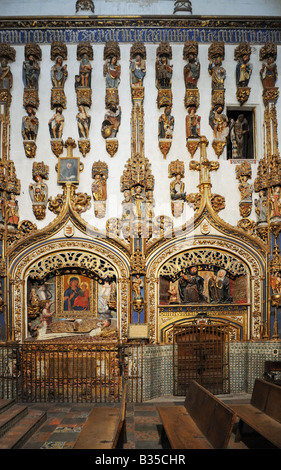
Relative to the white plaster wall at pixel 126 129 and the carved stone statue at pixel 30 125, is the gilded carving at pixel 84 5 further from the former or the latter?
the carved stone statue at pixel 30 125

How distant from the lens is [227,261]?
443 inches

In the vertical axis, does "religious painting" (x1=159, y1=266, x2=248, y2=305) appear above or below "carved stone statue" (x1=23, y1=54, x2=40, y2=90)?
below

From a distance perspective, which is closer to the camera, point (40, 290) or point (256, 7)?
point (40, 290)

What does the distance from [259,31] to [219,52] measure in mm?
1525

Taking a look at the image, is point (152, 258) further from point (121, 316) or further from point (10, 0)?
point (10, 0)

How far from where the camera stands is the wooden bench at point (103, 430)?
525 cm

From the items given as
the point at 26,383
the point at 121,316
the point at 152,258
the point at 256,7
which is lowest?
the point at 26,383

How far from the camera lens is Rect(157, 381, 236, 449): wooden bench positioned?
4890 mm

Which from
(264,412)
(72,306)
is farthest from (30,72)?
(264,412)

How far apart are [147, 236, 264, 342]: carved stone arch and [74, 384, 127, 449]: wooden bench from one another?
13.8 feet

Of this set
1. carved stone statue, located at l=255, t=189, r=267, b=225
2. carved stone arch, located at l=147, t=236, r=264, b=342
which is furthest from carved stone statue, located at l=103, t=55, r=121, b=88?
carved stone statue, located at l=255, t=189, r=267, b=225

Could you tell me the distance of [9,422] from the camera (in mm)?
7316

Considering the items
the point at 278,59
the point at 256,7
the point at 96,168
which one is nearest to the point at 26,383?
the point at 96,168

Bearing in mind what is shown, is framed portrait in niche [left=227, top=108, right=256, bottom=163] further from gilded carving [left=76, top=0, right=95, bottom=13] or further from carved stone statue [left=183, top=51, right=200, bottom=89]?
gilded carving [left=76, top=0, right=95, bottom=13]
